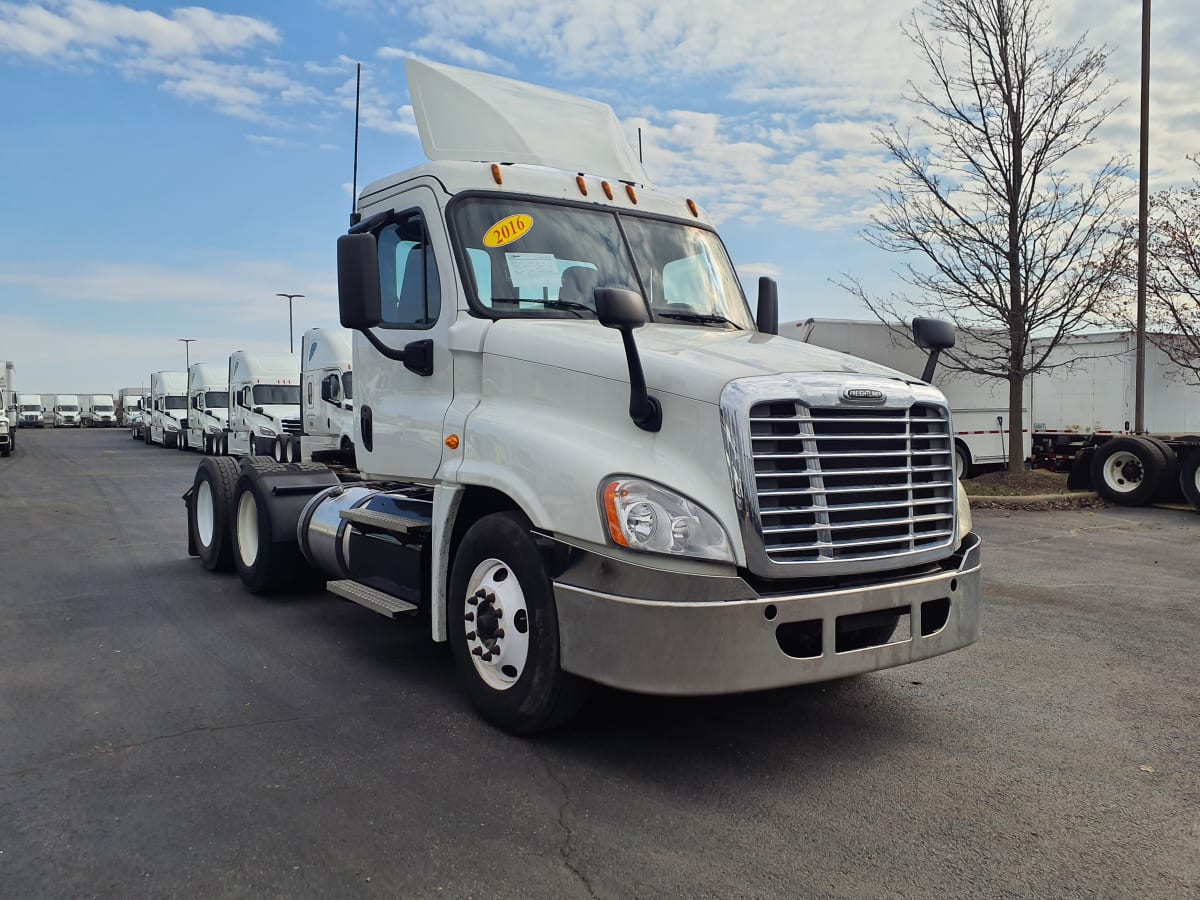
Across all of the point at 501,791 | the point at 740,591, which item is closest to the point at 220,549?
the point at 501,791

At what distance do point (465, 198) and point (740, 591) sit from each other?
273 cm

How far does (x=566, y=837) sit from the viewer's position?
339 centimetres

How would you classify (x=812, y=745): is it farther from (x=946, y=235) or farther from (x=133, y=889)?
(x=946, y=235)

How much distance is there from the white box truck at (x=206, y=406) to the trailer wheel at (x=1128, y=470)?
1045 inches

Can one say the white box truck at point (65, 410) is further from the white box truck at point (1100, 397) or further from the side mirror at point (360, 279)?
the side mirror at point (360, 279)

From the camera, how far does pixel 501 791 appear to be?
3.77 m

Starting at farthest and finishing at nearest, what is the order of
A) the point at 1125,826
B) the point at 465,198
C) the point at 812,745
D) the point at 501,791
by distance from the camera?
1. the point at 465,198
2. the point at 812,745
3. the point at 501,791
4. the point at 1125,826

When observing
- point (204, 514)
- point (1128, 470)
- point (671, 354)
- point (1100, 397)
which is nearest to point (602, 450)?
point (671, 354)

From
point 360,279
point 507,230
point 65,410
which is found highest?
point 507,230

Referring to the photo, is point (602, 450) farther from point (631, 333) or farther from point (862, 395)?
point (862, 395)

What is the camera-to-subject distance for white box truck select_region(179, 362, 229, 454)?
1300 inches

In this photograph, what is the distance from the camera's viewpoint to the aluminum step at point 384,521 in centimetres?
512

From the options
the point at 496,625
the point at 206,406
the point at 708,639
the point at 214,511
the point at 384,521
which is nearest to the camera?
the point at 708,639

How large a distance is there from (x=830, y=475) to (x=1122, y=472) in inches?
520
